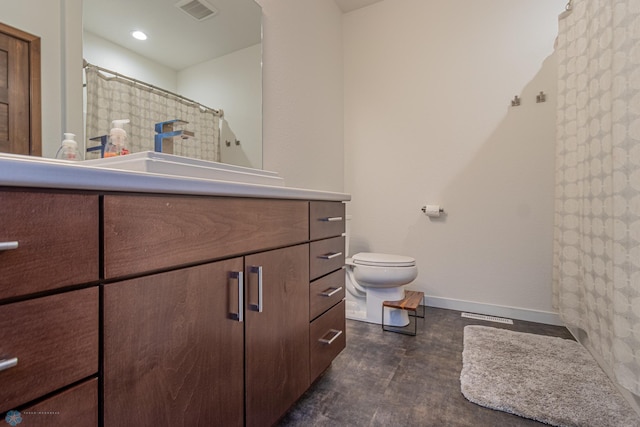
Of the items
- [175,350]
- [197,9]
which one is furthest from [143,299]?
[197,9]

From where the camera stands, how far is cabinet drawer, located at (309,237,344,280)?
3.84ft

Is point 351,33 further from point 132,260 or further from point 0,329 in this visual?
point 0,329

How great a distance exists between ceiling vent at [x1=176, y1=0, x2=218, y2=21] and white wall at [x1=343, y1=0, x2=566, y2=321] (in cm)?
160

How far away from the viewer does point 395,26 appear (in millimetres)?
2523

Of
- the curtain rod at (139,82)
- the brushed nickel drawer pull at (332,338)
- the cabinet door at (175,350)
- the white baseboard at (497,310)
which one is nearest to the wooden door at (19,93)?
the curtain rod at (139,82)

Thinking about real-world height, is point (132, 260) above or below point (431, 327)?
above

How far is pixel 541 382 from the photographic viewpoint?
134cm

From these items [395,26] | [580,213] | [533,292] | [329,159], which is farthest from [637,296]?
[395,26]

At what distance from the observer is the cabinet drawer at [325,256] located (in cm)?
117

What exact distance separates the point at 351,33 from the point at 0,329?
10.0 feet

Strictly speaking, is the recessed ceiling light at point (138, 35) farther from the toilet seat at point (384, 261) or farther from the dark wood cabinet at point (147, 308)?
the toilet seat at point (384, 261)

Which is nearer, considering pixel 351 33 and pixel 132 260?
pixel 132 260

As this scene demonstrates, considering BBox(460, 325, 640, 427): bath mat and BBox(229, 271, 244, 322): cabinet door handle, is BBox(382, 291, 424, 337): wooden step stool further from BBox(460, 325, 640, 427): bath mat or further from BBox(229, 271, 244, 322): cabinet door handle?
BBox(229, 271, 244, 322): cabinet door handle

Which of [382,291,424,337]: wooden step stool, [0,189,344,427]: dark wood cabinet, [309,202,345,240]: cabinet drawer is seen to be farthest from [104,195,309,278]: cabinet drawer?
[382,291,424,337]: wooden step stool
